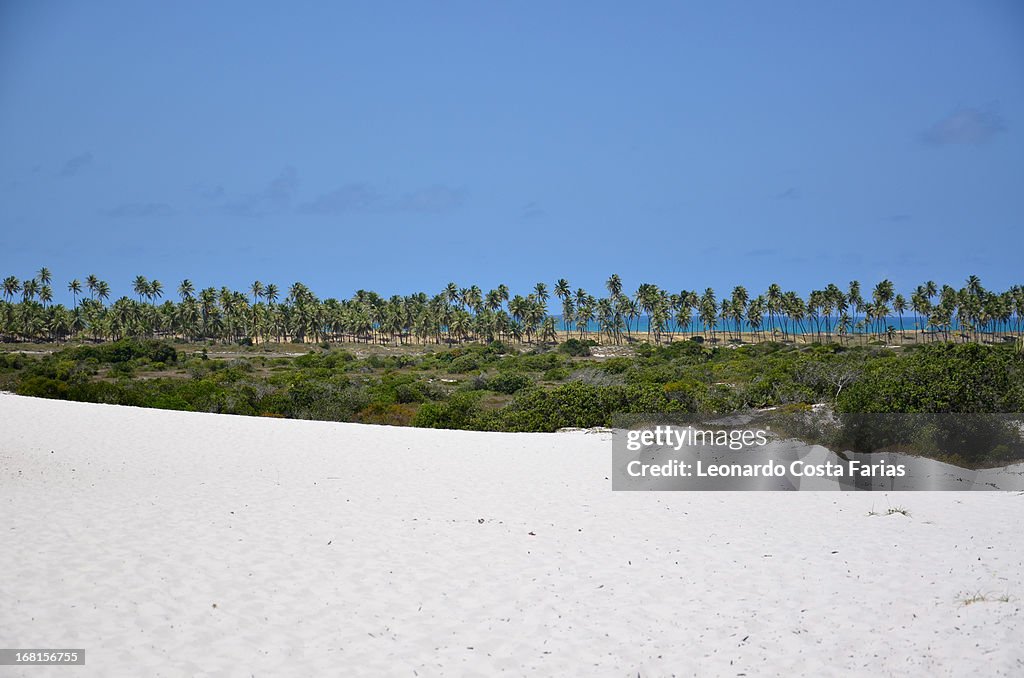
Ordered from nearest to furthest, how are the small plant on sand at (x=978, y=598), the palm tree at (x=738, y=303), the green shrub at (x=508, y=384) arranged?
the small plant on sand at (x=978, y=598), the green shrub at (x=508, y=384), the palm tree at (x=738, y=303)

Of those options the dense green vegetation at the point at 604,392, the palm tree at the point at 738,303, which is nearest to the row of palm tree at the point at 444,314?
the palm tree at the point at 738,303

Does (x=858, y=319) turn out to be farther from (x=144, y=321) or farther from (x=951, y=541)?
(x=951, y=541)

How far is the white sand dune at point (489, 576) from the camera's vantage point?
584 centimetres

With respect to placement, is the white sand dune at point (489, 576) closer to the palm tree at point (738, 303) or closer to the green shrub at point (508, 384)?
the green shrub at point (508, 384)

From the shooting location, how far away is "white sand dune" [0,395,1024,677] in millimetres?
5844

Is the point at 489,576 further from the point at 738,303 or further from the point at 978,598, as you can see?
the point at 738,303

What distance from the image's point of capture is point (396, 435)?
18672 millimetres

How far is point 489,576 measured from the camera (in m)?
7.74

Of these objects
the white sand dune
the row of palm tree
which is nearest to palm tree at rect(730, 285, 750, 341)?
the row of palm tree

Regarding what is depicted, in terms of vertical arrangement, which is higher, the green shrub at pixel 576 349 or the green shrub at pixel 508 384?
the green shrub at pixel 576 349

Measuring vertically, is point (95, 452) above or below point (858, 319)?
below

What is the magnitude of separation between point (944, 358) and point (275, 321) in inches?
4364

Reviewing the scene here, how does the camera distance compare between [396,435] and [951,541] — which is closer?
[951,541]

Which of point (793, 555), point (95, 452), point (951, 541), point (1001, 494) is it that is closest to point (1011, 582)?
point (951, 541)
